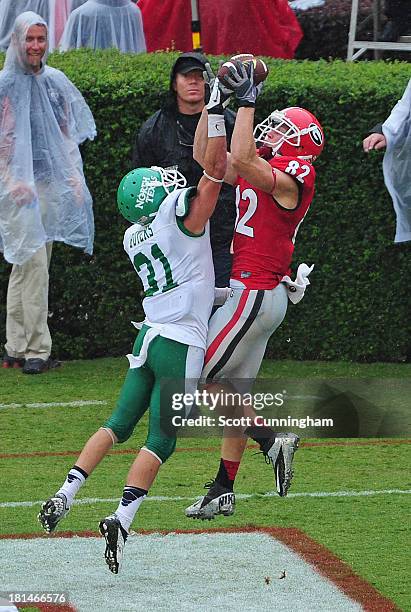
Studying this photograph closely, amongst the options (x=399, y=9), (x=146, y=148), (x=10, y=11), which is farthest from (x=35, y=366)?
(x=399, y=9)

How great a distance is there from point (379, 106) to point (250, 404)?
452 cm

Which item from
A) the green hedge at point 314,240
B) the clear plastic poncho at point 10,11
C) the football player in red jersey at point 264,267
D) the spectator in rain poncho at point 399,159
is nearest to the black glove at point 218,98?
the football player in red jersey at point 264,267

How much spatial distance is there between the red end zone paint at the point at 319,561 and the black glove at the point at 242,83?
1.85 m

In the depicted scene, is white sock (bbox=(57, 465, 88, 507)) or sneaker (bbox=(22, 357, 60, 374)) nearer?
white sock (bbox=(57, 465, 88, 507))

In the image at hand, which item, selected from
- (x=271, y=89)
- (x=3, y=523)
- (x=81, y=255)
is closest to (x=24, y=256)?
(x=81, y=255)

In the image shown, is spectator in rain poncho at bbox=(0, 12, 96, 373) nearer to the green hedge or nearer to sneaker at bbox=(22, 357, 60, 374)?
sneaker at bbox=(22, 357, 60, 374)

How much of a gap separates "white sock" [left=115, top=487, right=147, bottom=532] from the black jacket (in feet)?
7.41

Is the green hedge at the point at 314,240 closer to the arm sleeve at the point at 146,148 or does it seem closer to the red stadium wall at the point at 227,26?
the arm sleeve at the point at 146,148

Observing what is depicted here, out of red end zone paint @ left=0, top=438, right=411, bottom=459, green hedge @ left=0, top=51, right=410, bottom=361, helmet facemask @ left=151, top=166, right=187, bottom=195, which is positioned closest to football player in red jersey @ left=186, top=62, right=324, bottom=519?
helmet facemask @ left=151, top=166, right=187, bottom=195

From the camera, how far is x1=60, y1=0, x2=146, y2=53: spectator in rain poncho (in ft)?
41.5

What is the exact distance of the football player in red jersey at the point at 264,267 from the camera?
20.4ft

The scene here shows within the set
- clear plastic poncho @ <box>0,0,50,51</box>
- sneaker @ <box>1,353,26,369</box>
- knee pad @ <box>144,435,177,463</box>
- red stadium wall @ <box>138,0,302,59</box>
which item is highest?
clear plastic poncho @ <box>0,0,50,51</box>

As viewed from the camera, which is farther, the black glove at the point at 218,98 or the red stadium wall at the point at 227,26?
the red stadium wall at the point at 227,26

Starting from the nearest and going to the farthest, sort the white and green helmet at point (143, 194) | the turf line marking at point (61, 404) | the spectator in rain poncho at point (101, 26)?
the white and green helmet at point (143, 194) → the turf line marking at point (61, 404) → the spectator in rain poncho at point (101, 26)
